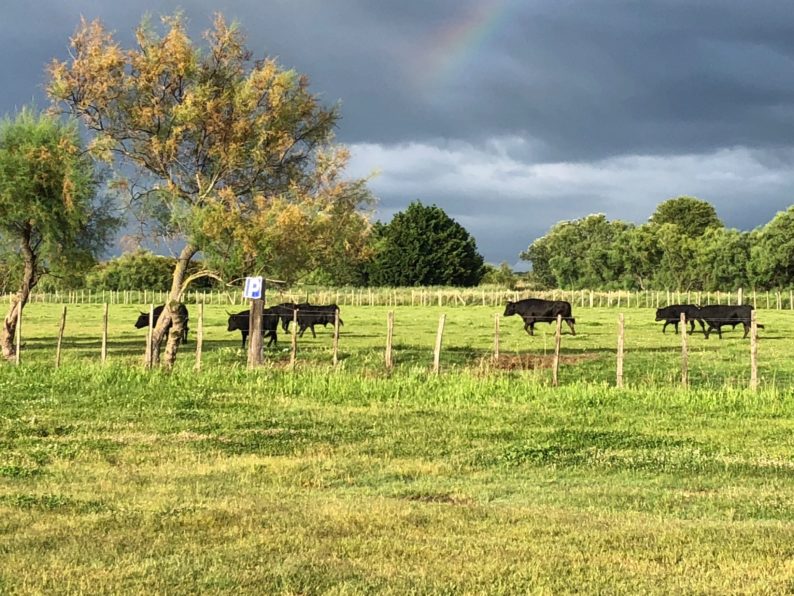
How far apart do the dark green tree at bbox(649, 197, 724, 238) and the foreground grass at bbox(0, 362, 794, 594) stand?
308ft

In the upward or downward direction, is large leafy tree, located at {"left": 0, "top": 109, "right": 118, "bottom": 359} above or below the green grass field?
above

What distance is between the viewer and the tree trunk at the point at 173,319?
79.4ft

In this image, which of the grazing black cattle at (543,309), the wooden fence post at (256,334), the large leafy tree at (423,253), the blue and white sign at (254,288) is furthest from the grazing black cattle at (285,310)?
the large leafy tree at (423,253)

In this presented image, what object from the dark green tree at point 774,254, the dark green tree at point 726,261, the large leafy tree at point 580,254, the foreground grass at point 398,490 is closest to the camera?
the foreground grass at point 398,490

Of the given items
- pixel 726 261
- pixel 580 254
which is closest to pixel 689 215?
pixel 580 254

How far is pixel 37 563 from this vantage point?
6328 millimetres

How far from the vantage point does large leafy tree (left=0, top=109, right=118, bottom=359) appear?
27266mm

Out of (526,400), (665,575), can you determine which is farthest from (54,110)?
(665,575)

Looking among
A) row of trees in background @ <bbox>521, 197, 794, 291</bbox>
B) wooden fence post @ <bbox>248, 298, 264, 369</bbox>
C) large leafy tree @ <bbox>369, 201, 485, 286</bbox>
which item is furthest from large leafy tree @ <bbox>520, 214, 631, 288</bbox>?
wooden fence post @ <bbox>248, 298, 264, 369</bbox>

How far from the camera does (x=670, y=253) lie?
88.6 metres

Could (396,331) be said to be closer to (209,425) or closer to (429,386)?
(429,386)

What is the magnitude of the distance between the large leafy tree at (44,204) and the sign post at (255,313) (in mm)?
7057

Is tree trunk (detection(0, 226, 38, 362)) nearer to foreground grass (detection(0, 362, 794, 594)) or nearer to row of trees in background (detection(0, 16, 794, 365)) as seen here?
row of trees in background (detection(0, 16, 794, 365))

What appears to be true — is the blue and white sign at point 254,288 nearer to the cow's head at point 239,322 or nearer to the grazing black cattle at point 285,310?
the cow's head at point 239,322
